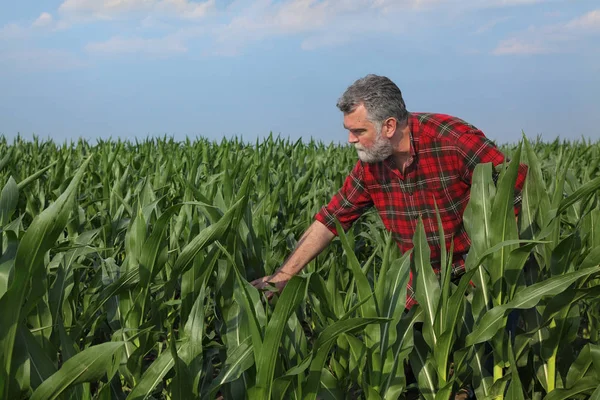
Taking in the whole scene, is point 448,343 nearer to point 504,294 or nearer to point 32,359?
point 504,294

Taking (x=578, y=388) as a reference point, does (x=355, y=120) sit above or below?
above

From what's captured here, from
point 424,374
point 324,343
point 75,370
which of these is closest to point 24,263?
point 75,370

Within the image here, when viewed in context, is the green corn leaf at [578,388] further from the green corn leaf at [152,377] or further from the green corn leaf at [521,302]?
the green corn leaf at [152,377]

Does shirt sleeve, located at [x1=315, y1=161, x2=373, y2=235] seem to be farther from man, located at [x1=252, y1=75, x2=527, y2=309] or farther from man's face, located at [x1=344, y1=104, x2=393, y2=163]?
man's face, located at [x1=344, y1=104, x2=393, y2=163]

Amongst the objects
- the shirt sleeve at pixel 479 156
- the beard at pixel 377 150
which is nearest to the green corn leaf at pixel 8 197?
the beard at pixel 377 150

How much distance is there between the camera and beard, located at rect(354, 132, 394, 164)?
289 cm

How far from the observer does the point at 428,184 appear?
307 cm

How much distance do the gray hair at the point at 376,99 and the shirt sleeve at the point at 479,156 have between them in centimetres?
31

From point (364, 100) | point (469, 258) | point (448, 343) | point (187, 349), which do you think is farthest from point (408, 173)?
point (187, 349)

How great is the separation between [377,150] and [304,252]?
546 millimetres

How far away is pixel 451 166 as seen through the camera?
9.89ft

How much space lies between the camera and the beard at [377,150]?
114 inches

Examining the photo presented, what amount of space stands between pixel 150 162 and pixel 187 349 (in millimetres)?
5527

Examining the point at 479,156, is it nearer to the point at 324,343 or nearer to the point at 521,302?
the point at 521,302
